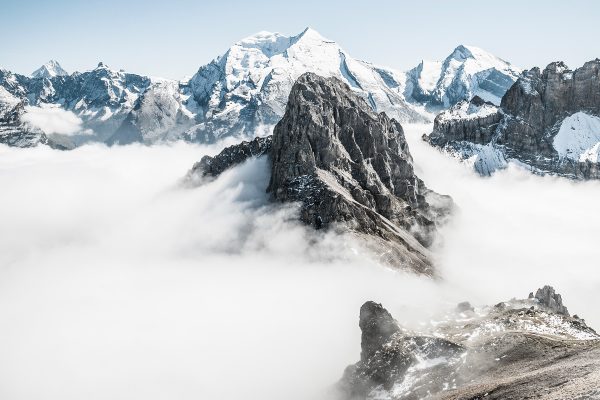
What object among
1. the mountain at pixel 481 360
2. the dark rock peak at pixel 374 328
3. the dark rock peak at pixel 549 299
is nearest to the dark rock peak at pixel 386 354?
the dark rock peak at pixel 374 328

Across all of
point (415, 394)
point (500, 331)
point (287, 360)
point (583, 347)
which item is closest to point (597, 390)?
point (583, 347)

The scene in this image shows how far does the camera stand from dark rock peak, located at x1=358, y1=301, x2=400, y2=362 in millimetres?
105250

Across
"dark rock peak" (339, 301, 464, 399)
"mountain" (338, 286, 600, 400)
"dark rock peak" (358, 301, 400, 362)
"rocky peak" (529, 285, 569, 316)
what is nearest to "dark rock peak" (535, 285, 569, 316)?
"rocky peak" (529, 285, 569, 316)

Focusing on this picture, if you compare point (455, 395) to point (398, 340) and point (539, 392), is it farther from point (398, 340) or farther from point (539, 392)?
point (398, 340)

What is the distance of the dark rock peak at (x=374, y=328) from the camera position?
105 metres

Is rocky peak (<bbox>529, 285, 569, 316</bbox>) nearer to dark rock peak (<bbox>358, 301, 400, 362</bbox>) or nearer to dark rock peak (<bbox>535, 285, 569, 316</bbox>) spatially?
dark rock peak (<bbox>535, 285, 569, 316</bbox>)

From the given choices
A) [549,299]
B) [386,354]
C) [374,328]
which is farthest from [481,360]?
[549,299]

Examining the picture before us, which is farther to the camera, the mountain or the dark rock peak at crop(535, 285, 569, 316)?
the dark rock peak at crop(535, 285, 569, 316)

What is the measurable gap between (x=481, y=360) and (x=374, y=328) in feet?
76.6

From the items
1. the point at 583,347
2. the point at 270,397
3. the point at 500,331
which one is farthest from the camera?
the point at 270,397

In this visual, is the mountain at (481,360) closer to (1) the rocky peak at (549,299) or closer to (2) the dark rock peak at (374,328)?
(2) the dark rock peak at (374,328)

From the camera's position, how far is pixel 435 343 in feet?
322

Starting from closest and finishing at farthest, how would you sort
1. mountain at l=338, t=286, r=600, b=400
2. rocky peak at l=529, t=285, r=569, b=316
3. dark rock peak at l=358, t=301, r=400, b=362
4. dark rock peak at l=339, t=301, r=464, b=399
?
mountain at l=338, t=286, r=600, b=400 → dark rock peak at l=339, t=301, r=464, b=399 → dark rock peak at l=358, t=301, r=400, b=362 → rocky peak at l=529, t=285, r=569, b=316

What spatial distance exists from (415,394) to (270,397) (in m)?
82.9
